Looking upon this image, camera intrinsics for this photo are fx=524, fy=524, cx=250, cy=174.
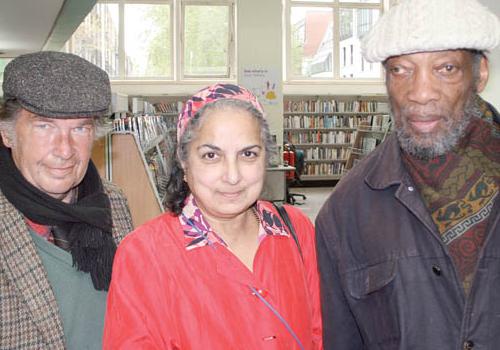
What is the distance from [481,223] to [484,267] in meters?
0.13

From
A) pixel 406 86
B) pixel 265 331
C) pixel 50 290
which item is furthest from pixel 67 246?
pixel 406 86

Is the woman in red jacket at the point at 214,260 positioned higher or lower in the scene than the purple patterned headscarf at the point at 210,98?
lower

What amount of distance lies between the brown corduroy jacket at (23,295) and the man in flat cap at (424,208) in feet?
2.65

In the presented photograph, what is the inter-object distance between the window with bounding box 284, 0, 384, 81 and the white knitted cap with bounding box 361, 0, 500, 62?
12704 mm

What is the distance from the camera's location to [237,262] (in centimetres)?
142

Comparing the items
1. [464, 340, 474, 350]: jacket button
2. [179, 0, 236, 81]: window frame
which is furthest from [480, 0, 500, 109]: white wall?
[179, 0, 236, 81]: window frame

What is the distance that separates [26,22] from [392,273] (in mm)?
4204

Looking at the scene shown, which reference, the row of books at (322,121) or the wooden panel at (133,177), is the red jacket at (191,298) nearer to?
the wooden panel at (133,177)

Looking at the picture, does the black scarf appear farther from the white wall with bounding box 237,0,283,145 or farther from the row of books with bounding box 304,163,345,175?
the row of books with bounding box 304,163,345,175

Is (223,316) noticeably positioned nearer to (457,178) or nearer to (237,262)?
(237,262)

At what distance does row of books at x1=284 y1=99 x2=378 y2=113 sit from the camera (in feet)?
44.2

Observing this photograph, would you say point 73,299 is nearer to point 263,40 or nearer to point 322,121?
point 263,40

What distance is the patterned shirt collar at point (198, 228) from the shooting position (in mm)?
1429

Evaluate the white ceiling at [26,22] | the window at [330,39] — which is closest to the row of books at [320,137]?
the window at [330,39]
